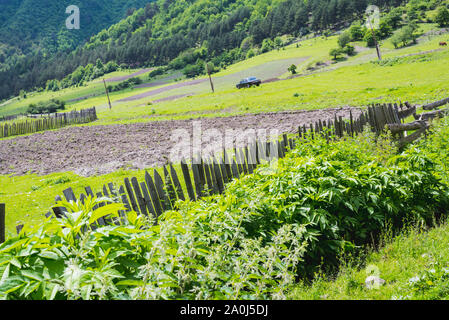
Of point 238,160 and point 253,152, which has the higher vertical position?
point 253,152

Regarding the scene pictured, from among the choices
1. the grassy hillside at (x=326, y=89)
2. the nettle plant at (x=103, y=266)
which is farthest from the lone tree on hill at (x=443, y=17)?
the nettle plant at (x=103, y=266)

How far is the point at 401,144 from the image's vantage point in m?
10.8

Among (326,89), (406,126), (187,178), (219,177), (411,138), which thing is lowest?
(411,138)

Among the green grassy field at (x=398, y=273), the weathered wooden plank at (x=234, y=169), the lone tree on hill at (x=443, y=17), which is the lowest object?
the green grassy field at (x=398, y=273)

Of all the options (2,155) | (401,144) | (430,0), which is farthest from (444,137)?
(430,0)

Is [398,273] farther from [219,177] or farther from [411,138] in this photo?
[411,138]

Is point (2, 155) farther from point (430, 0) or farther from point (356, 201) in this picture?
point (430, 0)

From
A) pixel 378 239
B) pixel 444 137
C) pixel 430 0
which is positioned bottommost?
pixel 378 239

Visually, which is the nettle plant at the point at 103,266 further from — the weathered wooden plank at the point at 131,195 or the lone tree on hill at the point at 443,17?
the lone tree on hill at the point at 443,17

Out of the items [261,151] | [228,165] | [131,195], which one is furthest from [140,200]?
[261,151]

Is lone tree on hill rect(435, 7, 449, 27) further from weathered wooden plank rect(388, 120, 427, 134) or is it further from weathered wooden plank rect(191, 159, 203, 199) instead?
weathered wooden plank rect(191, 159, 203, 199)

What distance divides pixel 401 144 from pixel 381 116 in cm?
159
